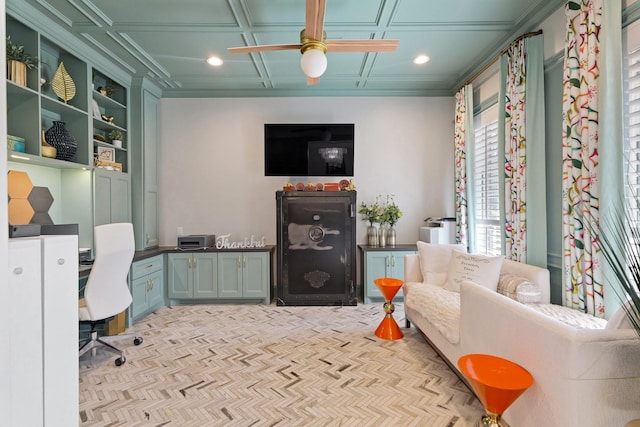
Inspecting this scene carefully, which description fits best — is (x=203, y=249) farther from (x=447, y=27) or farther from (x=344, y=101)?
(x=447, y=27)

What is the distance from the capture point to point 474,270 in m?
2.83

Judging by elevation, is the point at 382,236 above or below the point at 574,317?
above

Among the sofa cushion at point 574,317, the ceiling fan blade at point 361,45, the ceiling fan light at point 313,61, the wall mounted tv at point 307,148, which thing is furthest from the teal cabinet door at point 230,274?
the sofa cushion at point 574,317

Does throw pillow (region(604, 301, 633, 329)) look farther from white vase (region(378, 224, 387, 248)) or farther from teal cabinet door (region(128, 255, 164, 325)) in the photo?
teal cabinet door (region(128, 255, 164, 325))

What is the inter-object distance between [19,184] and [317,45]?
9.43ft

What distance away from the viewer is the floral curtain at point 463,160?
12.8ft

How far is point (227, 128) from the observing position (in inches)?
185

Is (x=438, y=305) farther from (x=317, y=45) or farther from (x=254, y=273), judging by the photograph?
(x=254, y=273)

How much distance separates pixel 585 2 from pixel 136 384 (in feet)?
13.6

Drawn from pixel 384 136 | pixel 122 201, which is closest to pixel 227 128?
pixel 122 201

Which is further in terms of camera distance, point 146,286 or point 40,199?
point 146,286

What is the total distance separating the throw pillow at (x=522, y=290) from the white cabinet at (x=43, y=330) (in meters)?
2.88

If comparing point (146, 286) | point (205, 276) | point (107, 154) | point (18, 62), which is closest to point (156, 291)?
point (146, 286)

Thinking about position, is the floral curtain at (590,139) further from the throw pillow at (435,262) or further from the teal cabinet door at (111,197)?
the teal cabinet door at (111,197)
